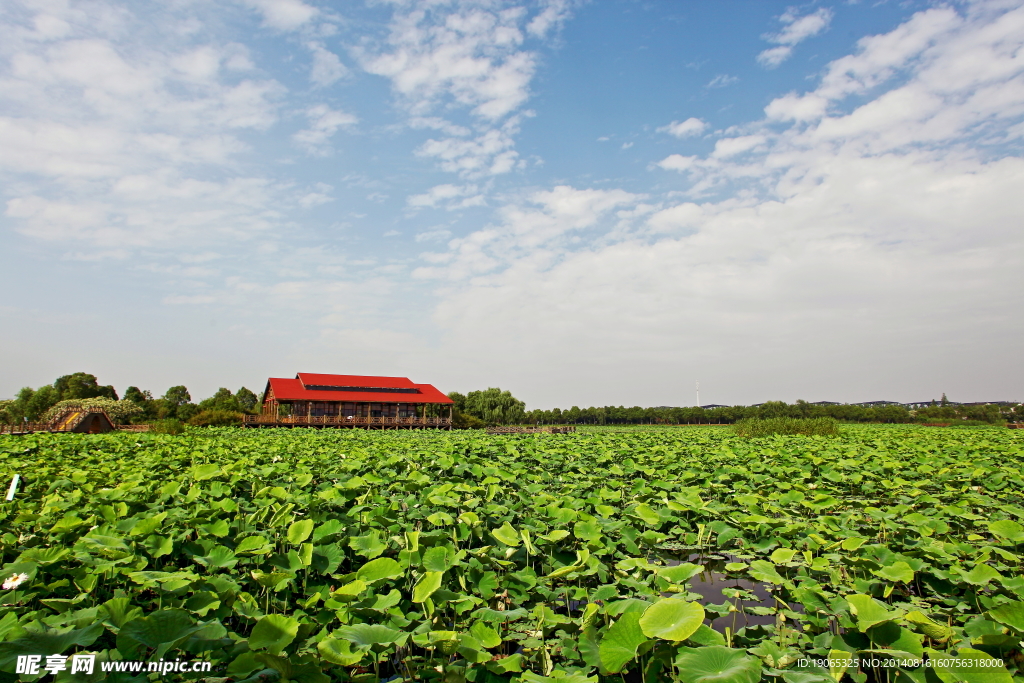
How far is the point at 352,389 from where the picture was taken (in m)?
34.1

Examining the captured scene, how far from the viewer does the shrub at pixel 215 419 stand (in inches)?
1032

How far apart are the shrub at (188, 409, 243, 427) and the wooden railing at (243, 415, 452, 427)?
0.48 m

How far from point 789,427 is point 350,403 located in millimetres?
24228

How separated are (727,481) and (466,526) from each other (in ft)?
15.4

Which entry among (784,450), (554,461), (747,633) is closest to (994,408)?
(784,450)

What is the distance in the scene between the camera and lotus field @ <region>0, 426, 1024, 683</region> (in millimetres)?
2057

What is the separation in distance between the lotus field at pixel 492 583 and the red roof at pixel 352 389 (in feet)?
86.8

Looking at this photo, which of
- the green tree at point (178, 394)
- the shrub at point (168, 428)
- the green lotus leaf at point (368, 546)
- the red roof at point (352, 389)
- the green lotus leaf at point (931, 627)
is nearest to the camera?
the green lotus leaf at point (931, 627)

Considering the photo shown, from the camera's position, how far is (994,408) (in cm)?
5388

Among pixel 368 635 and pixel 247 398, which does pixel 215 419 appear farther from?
pixel 247 398

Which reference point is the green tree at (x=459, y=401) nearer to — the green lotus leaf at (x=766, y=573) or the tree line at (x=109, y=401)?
the tree line at (x=109, y=401)

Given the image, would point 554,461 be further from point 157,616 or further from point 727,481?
point 157,616

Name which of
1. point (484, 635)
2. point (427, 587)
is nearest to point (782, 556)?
point (484, 635)

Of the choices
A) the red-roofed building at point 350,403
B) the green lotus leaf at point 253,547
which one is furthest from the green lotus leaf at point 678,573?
the red-roofed building at point 350,403
